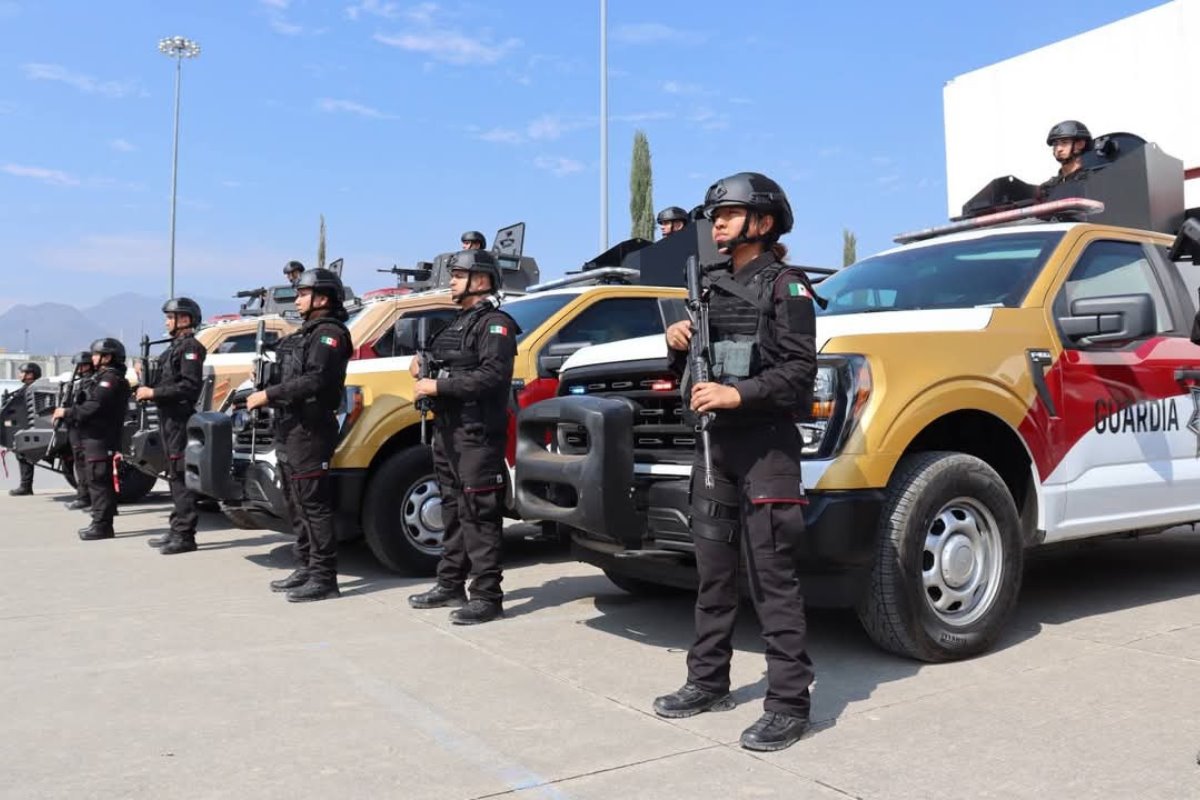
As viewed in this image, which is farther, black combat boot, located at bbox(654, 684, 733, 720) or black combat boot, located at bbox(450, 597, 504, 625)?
black combat boot, located at bbox(450, 597, 504, 625)

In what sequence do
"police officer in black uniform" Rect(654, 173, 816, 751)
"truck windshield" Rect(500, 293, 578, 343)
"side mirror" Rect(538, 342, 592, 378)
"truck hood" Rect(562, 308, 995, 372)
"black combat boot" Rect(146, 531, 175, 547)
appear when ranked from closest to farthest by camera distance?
"police officer in black uniform" Rect(654, 173, 816, 751) → "truck hood" Rect(562, 308, 995, 372) → "side mirror" Rect(538, 342, 592, 378) → "truck windshield" Rect(500, 293, 578, 343) → "black combat boot" Rect(146, 531, 175, 547)

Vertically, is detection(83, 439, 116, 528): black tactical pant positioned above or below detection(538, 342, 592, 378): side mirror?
below

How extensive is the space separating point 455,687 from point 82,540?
245 inches

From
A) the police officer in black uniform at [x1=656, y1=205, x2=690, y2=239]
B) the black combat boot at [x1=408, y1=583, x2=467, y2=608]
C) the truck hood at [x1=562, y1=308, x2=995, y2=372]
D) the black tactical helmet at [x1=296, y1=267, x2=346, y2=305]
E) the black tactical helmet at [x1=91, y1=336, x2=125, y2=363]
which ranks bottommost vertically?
the black combat boot at [x1=408, y1=583, x2=467, y2=608]

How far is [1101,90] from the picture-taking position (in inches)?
527

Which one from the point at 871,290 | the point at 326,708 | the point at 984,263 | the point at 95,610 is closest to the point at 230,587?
the point at 95,610

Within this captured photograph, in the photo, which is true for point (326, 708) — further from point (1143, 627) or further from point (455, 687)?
point (1143, 627)

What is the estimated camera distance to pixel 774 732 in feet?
11.3

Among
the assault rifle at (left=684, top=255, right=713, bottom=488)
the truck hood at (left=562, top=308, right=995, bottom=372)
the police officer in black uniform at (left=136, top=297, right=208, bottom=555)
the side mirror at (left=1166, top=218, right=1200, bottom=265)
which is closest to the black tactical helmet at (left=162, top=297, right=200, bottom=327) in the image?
the police officer in black uniform at (left=136, top=297, right=208, bottom=555)

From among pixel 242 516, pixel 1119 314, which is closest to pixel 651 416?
pixel 1119 314

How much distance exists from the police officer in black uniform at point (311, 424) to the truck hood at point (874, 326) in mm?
1914

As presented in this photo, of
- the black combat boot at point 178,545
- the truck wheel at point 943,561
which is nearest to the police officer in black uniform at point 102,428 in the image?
the black combat boot at point 178,545

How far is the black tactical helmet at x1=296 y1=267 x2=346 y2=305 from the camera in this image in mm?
6367

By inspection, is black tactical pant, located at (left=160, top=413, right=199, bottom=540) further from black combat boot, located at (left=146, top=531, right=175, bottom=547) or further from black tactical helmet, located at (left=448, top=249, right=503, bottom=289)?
black tactical helmet, located at (left=448, top=249, right=503, bottom=289)
